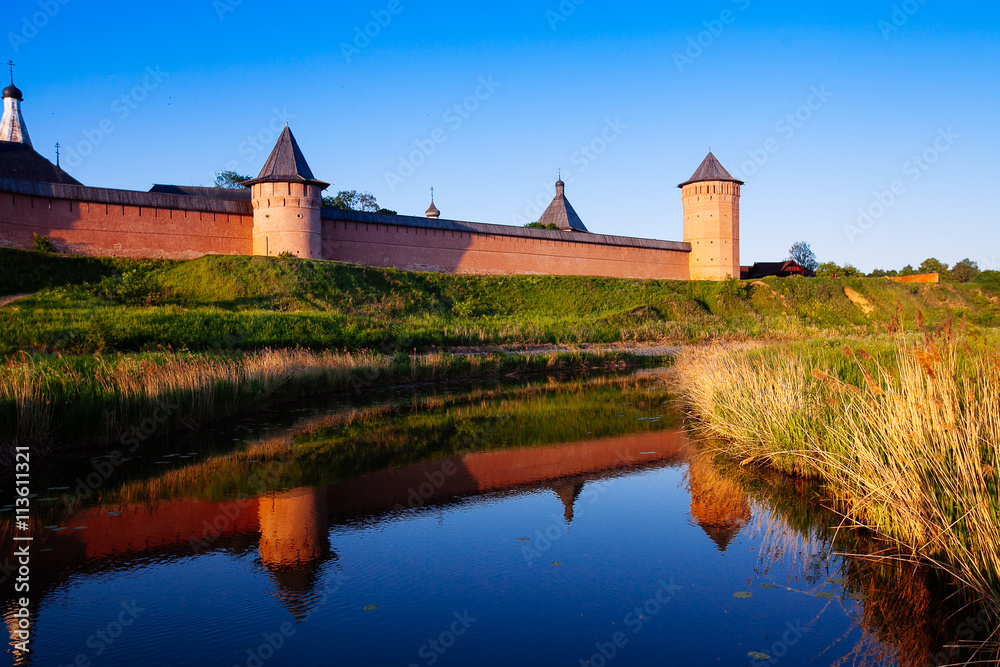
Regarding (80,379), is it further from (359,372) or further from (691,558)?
(691,558)

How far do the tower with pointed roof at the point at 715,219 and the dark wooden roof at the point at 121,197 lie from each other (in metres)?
19.5

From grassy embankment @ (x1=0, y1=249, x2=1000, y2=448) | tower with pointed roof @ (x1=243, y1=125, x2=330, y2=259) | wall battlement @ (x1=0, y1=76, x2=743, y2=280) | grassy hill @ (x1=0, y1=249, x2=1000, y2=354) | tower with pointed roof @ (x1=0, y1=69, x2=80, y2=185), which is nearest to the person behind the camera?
grassy embankment @ (x1=0, y1=249, x2=1000, y2=448)

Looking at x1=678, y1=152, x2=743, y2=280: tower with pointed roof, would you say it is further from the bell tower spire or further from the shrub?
the bell tower spire

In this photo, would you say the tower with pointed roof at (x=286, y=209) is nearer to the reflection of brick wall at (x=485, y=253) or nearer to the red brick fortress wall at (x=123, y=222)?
the red brick fortress wall at (x=123, y=222)

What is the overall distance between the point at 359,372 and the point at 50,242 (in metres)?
13.1

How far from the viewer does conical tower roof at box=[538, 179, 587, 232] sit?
38825mm

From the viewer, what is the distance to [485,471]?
6.07 metres

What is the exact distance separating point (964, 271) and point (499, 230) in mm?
32893

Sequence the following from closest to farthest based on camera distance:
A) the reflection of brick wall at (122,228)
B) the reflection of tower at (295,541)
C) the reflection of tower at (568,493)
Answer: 1. the reflection of tower at (295,541)
2. the reflection of tower at (568,493)
3. the reflection of brick wall at (122,228)

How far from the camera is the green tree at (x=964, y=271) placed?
4135 cm

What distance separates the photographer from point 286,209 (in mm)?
22344

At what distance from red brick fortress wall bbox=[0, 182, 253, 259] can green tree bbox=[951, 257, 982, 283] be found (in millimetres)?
37981

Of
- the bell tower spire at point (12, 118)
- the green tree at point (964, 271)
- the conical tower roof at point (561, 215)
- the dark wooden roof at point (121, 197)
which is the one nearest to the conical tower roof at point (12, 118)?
the bell tower spire at point (12, 118)
